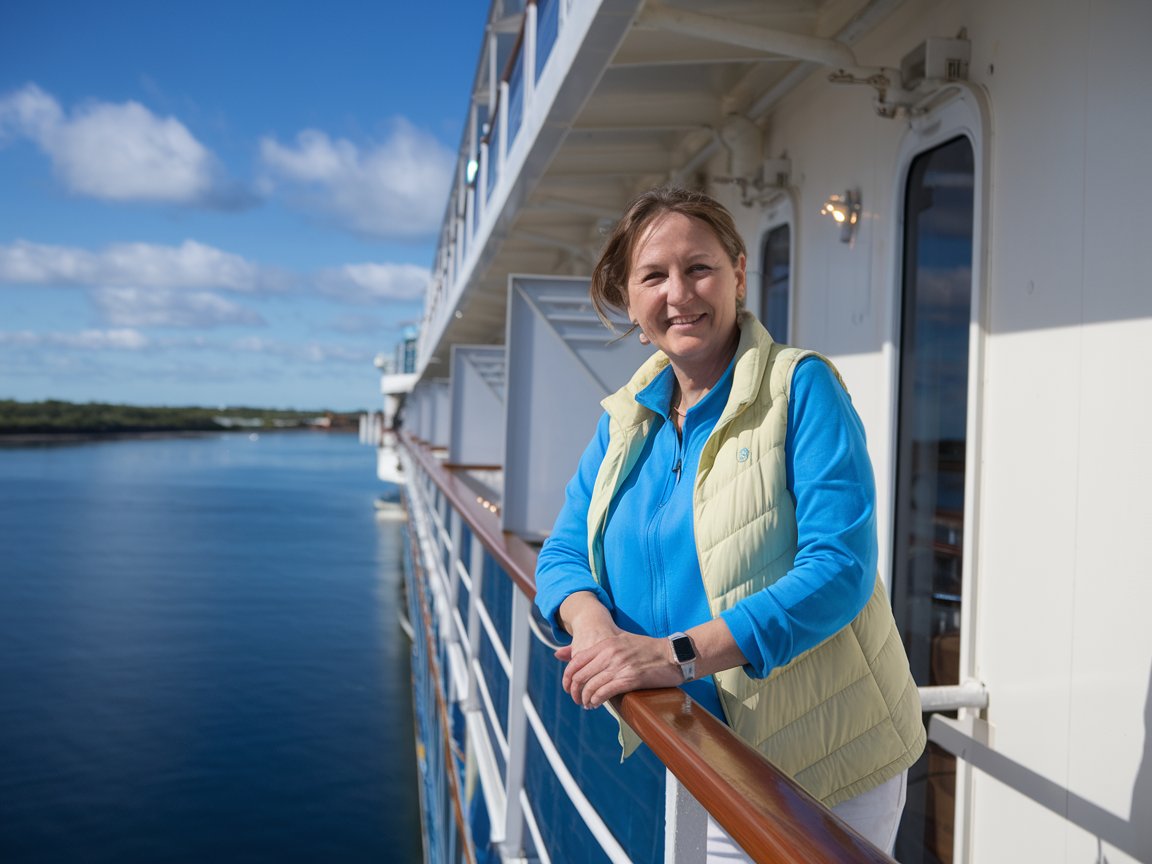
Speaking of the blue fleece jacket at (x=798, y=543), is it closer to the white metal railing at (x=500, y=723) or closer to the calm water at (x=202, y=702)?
the white metal railing at (x=500, y=723)

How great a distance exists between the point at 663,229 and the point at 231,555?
67.3 ft

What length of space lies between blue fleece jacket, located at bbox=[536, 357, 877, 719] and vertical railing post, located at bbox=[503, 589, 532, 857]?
0.90 meters

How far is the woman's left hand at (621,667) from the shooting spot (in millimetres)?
1195

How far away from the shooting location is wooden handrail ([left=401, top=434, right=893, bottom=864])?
777 mm

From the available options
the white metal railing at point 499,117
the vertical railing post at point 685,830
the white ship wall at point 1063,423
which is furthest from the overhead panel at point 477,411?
the vertical railing post at point 685,830

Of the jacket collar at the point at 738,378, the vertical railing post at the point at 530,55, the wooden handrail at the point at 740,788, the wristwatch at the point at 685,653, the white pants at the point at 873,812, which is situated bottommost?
the white pants at the point at 873,812

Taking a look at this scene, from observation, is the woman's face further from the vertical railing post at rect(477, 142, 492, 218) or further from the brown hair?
the vertical railing post at rect(477, 142, 492, 218)

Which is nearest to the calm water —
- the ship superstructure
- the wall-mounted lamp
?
the ship superstructure

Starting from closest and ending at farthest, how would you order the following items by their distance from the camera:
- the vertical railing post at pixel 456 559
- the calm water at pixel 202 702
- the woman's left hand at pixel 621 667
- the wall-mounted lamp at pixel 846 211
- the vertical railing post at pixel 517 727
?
the woman's left hand at pixel 621 667 < the vertical railing post at pixel 517 727 < the wall-mounted lamp at pixel 846 211 < the vertical railing post at pixel 456 559 < the calm water at pixel 202 702

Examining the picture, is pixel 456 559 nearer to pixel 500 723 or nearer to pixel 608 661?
pixel 500 723

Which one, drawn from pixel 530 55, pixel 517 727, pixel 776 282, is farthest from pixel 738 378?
pixel 530 55

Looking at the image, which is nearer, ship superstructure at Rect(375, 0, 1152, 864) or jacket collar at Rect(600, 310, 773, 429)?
jacket collar at Rect(600, 310, 773, 429)

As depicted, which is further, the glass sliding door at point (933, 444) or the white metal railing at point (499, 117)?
the white metal railing at point (499, 117)

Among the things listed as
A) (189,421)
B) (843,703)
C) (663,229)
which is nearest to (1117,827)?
(843,703)
